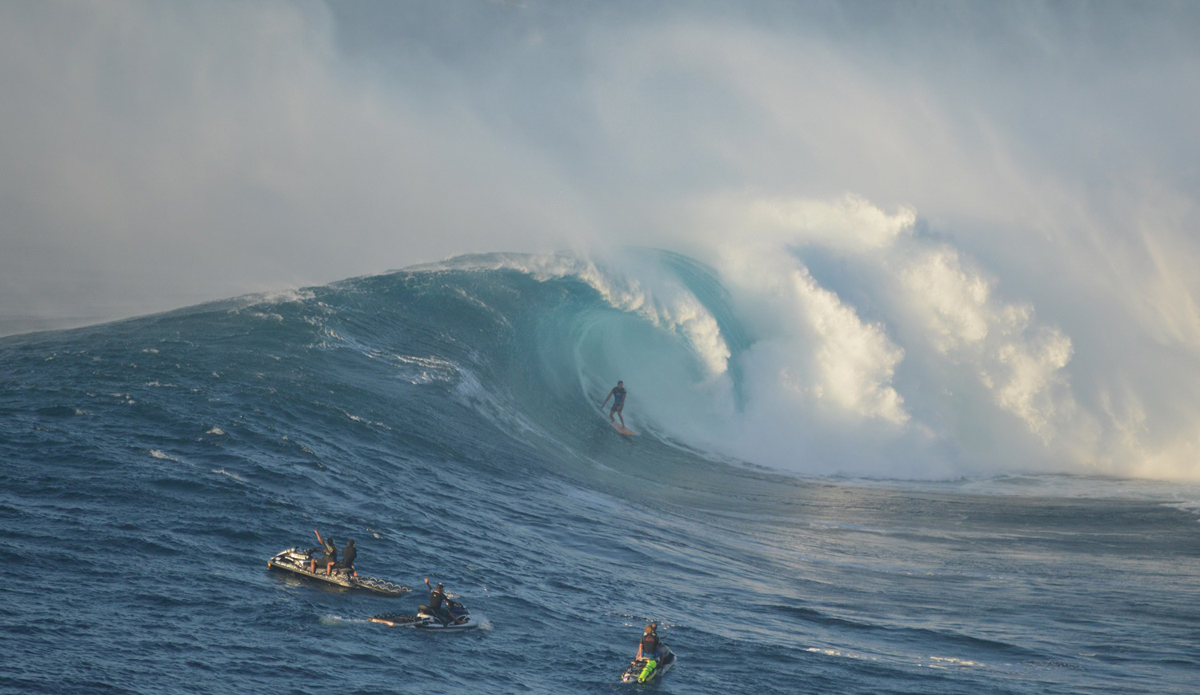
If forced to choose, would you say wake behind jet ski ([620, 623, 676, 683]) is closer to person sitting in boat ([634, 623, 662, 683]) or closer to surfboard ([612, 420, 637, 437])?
person sitting in boat ([634, 623, 662, 683])

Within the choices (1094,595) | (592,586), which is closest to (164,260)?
(592,586)

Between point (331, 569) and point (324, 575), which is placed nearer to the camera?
point (324, 575)

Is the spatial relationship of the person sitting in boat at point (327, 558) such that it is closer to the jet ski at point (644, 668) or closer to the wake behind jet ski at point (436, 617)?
the wake behind jet ski at point (436, 617)

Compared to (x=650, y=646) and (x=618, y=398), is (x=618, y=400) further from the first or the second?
(x=650, y=646)

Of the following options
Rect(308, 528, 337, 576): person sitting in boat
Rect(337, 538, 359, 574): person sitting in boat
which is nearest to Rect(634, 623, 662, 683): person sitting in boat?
Rect(337, 538, 359, 574): person sitting in boat

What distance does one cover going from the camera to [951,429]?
30281mm

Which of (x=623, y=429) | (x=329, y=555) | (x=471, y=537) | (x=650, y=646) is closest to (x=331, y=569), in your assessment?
(x=329, y=555)

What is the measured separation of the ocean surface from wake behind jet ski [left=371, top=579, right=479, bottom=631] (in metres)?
0.15

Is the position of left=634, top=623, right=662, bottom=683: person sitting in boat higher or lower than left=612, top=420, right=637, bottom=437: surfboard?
lower

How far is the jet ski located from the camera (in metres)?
10.9

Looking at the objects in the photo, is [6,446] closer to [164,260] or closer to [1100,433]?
[1100,433]

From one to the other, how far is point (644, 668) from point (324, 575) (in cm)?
433

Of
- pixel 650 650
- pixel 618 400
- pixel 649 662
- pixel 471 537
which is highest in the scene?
pixel 618 400

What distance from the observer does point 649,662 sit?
1102 cm
